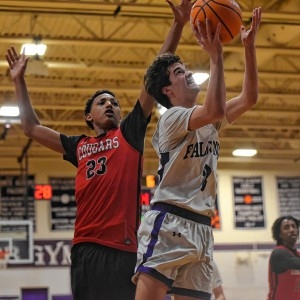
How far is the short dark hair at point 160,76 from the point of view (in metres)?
4.20

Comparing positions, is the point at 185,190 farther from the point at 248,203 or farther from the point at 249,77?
the point at 248,203

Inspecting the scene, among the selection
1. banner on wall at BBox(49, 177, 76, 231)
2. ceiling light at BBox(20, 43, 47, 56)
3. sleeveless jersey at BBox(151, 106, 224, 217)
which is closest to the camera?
sleeveless jersey at BBox(151, 106, 224, 217)

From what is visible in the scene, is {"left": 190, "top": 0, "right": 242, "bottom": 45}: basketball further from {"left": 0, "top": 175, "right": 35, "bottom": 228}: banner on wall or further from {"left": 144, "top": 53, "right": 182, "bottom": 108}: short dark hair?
{"left": 0, "top": 175, "right": 35, "bottom": 228}: banner on wall

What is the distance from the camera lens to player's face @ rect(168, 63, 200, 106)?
4141 mm

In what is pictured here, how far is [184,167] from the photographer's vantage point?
398 centimetres

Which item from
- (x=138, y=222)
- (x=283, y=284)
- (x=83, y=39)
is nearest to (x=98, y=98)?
(x=138, y=222)

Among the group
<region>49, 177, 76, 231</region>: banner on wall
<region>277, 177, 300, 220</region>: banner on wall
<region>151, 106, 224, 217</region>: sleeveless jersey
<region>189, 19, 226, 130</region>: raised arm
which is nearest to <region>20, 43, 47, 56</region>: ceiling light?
<region>49, 177, 76, 231</region>: banner on wall

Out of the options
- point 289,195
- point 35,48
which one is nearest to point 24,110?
point 35,48

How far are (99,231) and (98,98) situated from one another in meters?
1.00

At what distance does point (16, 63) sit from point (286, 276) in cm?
431

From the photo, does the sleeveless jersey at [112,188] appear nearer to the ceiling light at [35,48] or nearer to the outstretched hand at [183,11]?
the outstretched hand at [183,11]

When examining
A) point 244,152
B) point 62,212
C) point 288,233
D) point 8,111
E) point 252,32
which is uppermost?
point 8,111

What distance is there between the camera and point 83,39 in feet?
40.7

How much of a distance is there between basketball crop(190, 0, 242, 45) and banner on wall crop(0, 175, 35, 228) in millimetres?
14561
